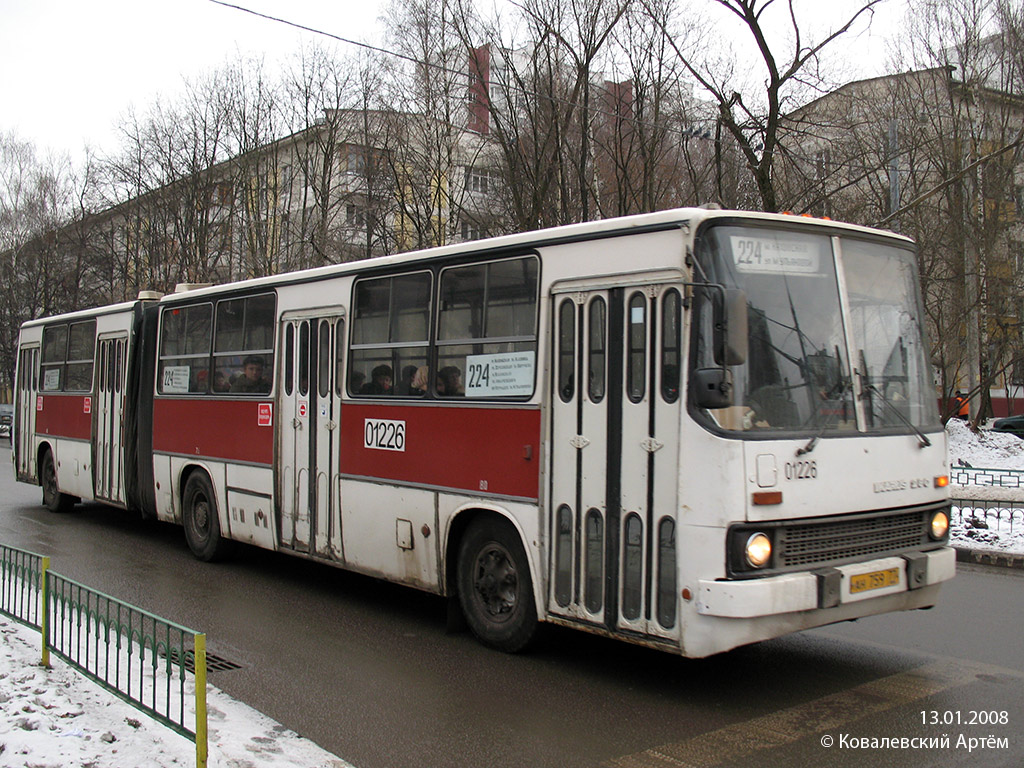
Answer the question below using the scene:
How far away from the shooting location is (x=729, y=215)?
19.7ft

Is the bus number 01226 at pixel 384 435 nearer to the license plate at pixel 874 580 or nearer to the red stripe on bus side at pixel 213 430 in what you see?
the red stripe on bus side at pixel 213 430

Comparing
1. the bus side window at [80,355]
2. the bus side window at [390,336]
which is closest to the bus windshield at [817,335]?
the bus side window at [390,336]

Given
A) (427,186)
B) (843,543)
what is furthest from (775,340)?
(427,186)

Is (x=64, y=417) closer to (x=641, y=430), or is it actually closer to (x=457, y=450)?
(x=457, y=450)

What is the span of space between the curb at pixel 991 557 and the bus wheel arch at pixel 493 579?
7404 mm

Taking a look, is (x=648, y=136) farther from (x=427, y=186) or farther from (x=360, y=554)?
(x=360, y=554)

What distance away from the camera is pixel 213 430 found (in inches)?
437

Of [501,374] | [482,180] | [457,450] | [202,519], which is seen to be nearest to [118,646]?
[457,450]

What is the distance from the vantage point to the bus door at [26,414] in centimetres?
1623

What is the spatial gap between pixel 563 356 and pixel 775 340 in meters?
1.49

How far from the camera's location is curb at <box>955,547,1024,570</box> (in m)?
11.6

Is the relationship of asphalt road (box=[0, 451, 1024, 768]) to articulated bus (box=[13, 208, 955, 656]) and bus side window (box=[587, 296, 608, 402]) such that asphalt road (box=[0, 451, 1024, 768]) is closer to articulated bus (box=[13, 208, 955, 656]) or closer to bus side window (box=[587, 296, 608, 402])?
articulated bus (box=[13, 208, 955, 656])

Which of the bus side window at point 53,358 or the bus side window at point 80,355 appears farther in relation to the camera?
the bus side window at point 53,358

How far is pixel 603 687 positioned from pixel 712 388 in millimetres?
2239
